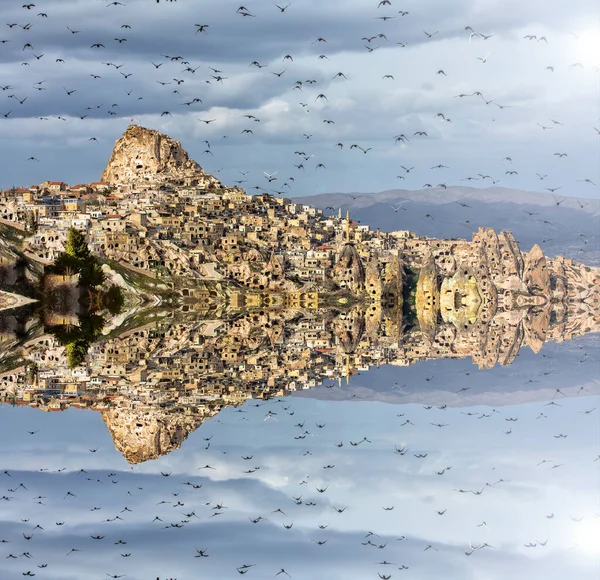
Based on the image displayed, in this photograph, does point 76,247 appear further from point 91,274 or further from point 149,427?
point 149,427

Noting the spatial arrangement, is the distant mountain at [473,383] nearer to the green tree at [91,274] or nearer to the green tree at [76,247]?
the green tree at [91,274]

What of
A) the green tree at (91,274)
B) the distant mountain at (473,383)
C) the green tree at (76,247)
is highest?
the green tree at (76,247)

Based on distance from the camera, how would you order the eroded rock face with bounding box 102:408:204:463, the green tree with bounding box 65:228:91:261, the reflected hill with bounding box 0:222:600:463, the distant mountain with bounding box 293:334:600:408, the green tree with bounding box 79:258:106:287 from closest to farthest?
1. the eroded rock face with bounding box 102:408:204:463
2. the reflected hill with bounding box 0:222:600:463
3. the distant mountain with bounding box 293:334:600:408
4. the green tree with bounding box 79:258:106:287
5. the green tree with bounding box 65:228:91:261

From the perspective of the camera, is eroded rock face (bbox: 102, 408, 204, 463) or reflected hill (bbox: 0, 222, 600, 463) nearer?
eroded rock face (bbox: 102, 408, 204, 463)

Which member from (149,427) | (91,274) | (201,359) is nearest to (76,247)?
(91,274)

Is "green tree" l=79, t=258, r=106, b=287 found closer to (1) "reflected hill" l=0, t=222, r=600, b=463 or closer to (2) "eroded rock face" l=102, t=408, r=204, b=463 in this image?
(1) "reflected hill" l=0, t=222, r=600, b=463

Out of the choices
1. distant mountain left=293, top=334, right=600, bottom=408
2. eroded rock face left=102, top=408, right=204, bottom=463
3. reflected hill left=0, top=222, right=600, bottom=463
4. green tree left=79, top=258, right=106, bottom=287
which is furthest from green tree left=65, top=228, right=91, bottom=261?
eroded rock face left=102, top=408, right=204, bottom=463

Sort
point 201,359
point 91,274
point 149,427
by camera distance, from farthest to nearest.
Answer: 1. point 91,274
2. point 201,359
3. point 149,427

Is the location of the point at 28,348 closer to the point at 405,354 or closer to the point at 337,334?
the point at 405,354

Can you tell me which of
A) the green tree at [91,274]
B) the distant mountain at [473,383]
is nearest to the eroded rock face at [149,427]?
the distant mountain at [473,383]

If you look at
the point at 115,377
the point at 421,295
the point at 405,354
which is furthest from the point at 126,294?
the point at 115,377
